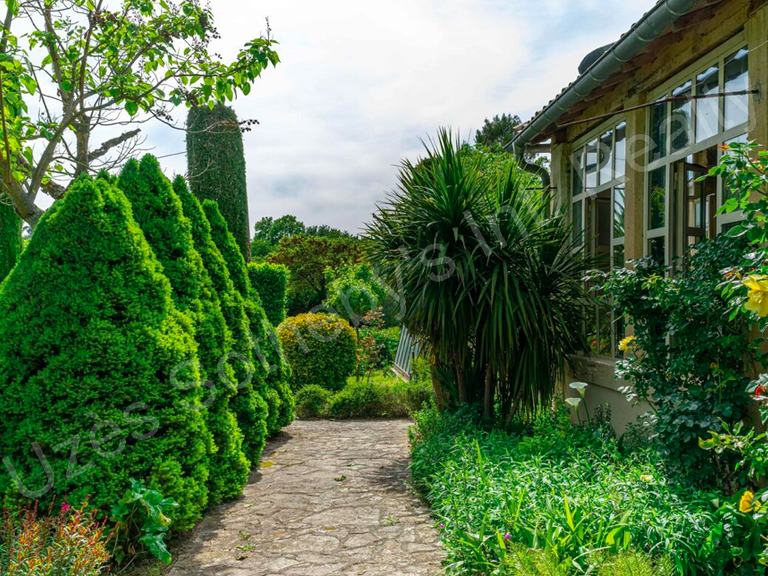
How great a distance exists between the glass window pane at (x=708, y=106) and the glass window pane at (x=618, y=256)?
5.17 feet

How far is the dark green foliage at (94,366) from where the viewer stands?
3.62 meters

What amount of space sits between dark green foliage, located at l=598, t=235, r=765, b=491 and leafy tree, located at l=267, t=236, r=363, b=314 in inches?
926

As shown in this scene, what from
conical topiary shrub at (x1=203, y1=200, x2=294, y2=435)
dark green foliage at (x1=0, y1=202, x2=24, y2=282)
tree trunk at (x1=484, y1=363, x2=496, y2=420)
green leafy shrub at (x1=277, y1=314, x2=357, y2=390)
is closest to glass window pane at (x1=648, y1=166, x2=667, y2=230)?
tree trunk at (x1=484, y1=363, x2=496, y2=420)

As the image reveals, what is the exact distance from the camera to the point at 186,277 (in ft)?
16.4

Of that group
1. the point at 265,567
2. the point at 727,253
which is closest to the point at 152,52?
the point at 265,567

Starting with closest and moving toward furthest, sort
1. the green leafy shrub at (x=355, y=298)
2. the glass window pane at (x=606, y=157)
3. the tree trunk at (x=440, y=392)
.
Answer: the glass window pane at (x=606, y=157) → the tree trunk at (x=440, y=392) → the green leafy shrub at (x=355, y=298)

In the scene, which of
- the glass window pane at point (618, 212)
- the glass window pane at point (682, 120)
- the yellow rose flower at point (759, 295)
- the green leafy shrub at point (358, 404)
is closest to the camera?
the yellow rose flower at point (759, 295)

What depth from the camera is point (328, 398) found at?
10.4m

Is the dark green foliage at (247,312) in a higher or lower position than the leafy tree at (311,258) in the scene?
lower

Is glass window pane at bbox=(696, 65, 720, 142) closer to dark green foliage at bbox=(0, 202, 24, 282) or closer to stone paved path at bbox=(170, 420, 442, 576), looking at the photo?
stone paved path at bbox=(170, 420, 442, 576)

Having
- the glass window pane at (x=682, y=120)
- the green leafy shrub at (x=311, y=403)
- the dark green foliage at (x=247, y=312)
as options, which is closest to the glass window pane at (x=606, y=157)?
the glass window pane at (x=682, y=120)

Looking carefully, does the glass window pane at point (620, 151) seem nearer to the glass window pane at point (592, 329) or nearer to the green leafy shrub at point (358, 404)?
the glass window pane at point (592, 329)

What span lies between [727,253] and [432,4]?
3.33 metres

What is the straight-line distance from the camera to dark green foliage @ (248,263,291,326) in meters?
10.2
